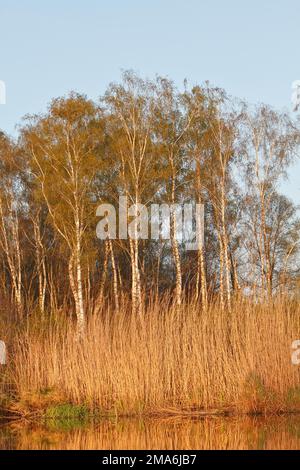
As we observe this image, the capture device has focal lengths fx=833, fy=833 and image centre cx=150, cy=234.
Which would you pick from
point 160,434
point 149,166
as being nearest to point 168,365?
point 160,434

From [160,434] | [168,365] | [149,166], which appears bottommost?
[160,434]

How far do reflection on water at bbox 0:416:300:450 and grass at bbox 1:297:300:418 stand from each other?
398 mm

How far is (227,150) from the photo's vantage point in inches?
1184

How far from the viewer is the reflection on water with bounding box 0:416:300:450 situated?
1019cm

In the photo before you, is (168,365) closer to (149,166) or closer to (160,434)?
(160,434)

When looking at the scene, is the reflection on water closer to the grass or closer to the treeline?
the grass

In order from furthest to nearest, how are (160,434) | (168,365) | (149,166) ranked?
1. (149,166)
2. (168,365)
3. (160,434)

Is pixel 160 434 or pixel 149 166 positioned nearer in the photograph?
pixel 160 434

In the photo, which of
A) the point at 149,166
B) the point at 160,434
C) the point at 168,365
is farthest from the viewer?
the point at 149,166

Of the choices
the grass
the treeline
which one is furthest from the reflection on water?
the treeline

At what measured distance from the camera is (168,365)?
12.6 m

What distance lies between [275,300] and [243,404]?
1711 mm

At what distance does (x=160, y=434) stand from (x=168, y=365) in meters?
1.74

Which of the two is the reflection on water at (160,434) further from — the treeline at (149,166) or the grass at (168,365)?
the treeline at (149,166)
